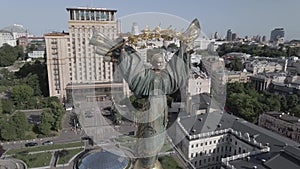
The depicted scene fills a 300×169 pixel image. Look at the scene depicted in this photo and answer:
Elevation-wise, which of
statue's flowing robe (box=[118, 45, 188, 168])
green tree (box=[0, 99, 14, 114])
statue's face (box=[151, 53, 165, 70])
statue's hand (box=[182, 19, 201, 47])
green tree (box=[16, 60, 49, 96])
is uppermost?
statue's hand (box=[182, 19, 201, 47])

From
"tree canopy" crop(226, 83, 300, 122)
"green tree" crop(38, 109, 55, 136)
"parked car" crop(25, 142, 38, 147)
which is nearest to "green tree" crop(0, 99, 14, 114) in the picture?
"green tree" crop(38, 109, 55, 136)

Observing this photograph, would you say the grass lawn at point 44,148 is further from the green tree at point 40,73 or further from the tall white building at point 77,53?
the green tree at point 40,73

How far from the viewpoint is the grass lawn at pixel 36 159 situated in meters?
15.2

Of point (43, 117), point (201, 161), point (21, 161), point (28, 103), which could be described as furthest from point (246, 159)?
point (28, 103)

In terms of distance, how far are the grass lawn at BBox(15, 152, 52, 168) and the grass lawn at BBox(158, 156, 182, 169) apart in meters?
7.57

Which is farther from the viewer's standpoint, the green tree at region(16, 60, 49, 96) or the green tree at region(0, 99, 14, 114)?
the green tree at region(16, 60, 49, 96)

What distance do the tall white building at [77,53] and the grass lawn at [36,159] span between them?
11702mm

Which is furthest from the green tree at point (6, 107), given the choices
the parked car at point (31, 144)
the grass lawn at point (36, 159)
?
the grass lawn at point (36, 159)

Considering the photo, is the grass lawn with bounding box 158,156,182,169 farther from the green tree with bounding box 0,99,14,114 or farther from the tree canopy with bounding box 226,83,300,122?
the green tree with bounding box 0,99,14,114

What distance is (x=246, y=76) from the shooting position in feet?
117

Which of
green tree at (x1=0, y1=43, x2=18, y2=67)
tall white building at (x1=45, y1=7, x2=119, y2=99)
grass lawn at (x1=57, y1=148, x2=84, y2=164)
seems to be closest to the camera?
grass lawn at (x1=57, y1=148, x2=84, y2=164)

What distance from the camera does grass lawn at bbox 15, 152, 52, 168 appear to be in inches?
598

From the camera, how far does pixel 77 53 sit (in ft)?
89.9

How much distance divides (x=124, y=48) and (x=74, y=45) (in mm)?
25740
